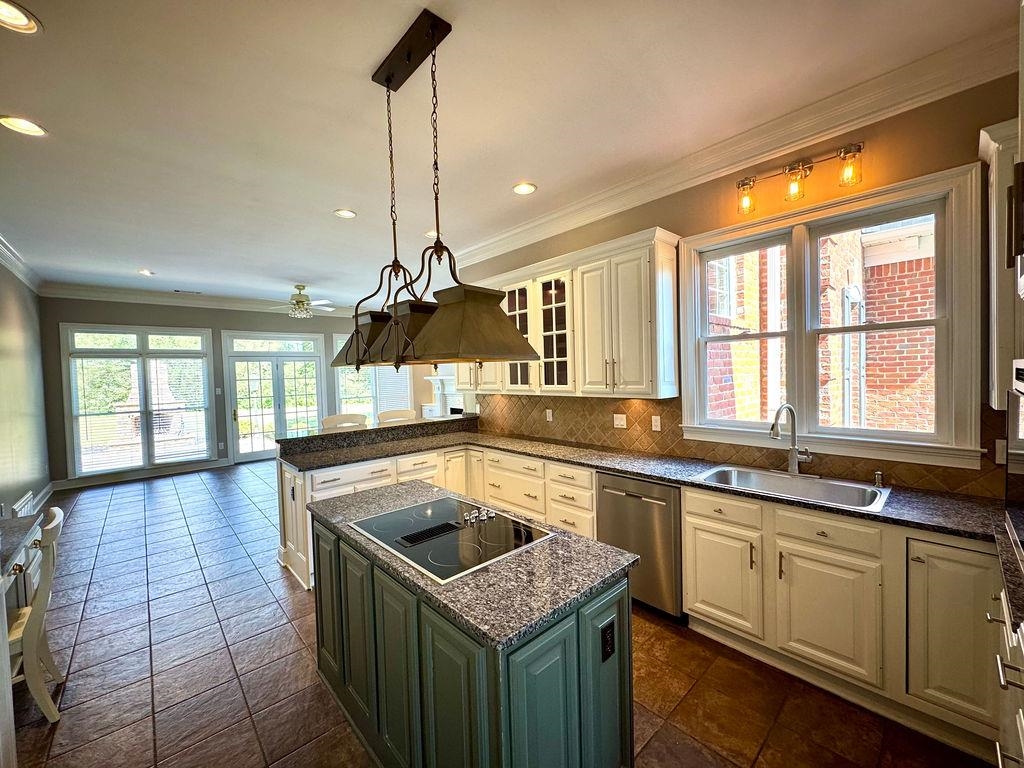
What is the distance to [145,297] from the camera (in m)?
6.45

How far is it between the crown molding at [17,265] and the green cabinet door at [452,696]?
5620 millimetres

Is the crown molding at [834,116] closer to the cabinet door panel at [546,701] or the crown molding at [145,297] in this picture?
the cabinet door panel at [546,701]

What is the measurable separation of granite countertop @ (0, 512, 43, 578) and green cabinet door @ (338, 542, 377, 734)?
1.24 m

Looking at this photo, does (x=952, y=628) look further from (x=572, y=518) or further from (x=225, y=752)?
(x=225, y=752)

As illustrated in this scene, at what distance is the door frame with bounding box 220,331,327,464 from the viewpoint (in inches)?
285

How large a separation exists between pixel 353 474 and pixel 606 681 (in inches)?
95.5

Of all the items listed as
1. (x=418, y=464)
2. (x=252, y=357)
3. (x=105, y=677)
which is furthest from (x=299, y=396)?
(x=105, y=677)

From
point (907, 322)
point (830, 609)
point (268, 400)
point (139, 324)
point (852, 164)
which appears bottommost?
point (830, 609)

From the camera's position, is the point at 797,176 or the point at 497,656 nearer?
the point at 497,656

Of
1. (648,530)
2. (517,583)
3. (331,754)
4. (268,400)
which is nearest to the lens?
(517,583)

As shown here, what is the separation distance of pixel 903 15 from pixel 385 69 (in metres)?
2.14

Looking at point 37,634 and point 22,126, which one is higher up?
point 22,126

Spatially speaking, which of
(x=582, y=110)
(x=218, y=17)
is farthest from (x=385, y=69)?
(x=582, y=110)

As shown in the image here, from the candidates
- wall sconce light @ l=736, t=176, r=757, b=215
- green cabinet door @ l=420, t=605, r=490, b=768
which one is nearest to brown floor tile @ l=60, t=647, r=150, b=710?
green cabinet door @ l=420, t=605, r=490, b=768
